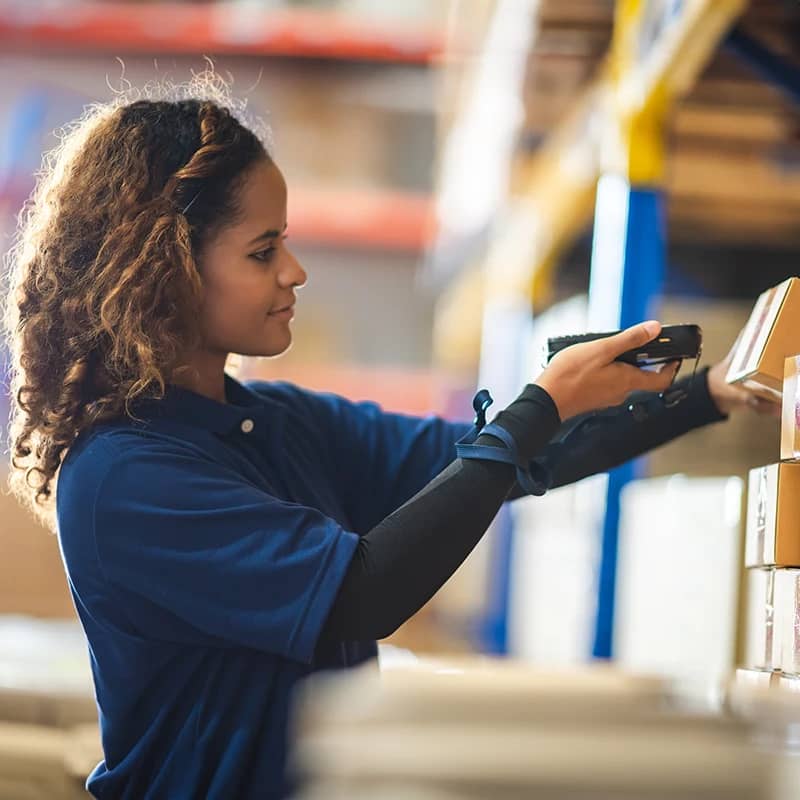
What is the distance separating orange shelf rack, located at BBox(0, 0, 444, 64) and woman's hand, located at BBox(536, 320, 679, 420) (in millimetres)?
8711

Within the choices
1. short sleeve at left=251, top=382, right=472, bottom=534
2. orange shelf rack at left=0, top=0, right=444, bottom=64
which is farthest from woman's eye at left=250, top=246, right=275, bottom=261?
orange shelf rack at left=0, top=0, right=444, bottom=64

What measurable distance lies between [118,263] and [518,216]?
15.8 feet

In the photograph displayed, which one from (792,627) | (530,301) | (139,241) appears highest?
(530,301)

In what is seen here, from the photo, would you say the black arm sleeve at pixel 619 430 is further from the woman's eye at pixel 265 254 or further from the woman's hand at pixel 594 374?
the woman's eye at pixel 265 254

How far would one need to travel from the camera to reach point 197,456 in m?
1.74

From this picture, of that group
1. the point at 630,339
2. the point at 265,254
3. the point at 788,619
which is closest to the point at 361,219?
the point at 265,254

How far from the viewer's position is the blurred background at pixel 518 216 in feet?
11.7

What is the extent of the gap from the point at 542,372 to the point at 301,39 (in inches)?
350

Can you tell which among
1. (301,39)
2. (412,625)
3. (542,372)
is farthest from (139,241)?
(301,39)

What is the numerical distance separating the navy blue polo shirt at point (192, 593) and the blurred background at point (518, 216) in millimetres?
521

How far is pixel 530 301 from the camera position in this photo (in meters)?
6.70

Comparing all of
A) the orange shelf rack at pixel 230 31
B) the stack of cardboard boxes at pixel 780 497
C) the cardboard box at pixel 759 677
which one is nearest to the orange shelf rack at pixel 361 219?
the orange shelf rack at pixel 230 31

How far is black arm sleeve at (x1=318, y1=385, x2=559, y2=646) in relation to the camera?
63.7 inches

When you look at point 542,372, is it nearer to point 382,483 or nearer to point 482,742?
point 382,483
